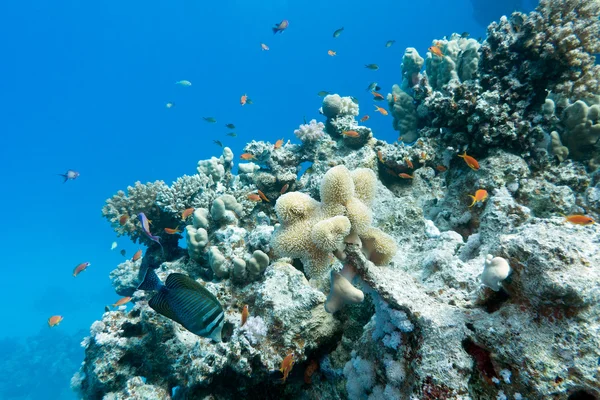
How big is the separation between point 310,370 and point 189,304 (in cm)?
188

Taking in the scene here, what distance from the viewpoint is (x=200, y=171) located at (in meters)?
6.74

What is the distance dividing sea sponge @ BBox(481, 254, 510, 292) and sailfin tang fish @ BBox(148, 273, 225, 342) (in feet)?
6.37

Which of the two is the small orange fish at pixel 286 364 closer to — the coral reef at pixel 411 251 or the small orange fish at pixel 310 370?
the coral reef at pixel 411 251

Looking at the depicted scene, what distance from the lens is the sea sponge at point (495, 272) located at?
1900 mm

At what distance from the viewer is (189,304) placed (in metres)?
2.21

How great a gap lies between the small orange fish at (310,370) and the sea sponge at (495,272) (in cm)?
217

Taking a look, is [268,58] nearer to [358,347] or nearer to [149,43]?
[149,43]

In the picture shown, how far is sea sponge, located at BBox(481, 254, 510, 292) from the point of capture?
74.8 inches

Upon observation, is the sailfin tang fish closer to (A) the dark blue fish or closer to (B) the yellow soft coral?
(A) the dark blue fish

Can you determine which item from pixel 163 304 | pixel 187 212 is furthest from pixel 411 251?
pixel 187 212

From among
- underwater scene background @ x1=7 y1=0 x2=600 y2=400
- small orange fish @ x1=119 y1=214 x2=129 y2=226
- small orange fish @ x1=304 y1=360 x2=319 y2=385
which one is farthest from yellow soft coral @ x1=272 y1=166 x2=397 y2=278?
small orange fish @ x1=119 y1=214 x2=129 y2=226

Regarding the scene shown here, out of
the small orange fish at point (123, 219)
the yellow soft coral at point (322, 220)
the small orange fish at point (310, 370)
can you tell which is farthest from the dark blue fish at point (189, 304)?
the small orange fish at point (123, 219)

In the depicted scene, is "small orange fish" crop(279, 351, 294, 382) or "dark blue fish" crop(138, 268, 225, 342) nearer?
"dark blue fish" crop(138, 268, 225, 342)

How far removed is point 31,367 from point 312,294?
122ft
